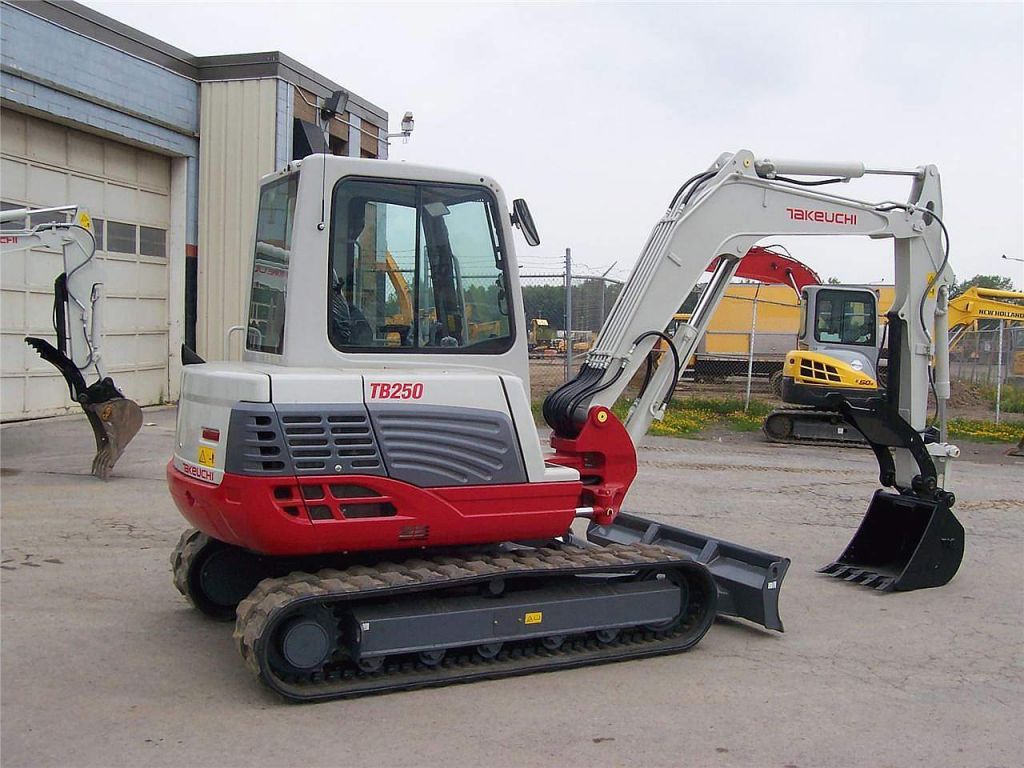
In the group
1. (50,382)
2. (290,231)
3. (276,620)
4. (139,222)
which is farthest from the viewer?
(139,222)

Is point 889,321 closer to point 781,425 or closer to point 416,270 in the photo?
point 416,270

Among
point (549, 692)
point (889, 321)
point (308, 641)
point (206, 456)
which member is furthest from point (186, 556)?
point (889, 321)

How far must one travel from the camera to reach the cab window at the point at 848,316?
1786cm

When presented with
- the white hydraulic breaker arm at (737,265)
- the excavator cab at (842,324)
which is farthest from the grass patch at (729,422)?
the white hydraulic breaker arm at (737,265)

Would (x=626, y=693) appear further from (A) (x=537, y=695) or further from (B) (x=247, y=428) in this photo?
(B) (x=247, y=428)

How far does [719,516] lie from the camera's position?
404 inches

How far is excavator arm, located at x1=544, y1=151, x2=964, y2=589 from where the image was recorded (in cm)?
675

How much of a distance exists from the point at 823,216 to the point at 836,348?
11.0m


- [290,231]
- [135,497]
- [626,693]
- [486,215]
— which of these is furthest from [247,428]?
[135,497]

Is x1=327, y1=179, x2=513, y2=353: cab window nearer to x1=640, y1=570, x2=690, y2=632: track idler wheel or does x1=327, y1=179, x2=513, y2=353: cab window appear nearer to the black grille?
the black grille

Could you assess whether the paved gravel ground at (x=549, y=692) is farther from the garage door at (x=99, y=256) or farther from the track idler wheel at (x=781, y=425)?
the track idler wheel at (x=781, y=425)

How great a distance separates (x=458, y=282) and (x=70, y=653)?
3021 millimetres

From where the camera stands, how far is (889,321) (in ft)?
26.0

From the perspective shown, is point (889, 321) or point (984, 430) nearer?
point (889, 321)
